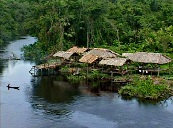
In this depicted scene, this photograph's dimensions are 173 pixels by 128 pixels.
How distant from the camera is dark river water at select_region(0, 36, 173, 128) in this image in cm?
2733

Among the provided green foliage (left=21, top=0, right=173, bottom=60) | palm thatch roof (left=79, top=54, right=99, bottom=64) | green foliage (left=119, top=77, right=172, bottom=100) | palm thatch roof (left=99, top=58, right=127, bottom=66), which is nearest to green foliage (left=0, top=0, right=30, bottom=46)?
green foliage (left=21, top=0, right=173, bottom=60)

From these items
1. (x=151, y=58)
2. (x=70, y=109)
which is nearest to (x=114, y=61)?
(x=151, y=58)

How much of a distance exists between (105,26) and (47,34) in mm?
9781

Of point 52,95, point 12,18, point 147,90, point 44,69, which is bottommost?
point 52,95

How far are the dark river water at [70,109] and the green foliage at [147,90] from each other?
1.13m

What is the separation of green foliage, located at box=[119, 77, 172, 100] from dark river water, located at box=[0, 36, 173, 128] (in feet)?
3.71

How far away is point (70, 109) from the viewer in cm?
3077

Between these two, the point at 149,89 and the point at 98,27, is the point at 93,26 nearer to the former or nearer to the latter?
the point at 98,27

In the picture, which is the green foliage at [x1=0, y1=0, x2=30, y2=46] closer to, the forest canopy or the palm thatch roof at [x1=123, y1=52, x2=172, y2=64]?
the forest canopy

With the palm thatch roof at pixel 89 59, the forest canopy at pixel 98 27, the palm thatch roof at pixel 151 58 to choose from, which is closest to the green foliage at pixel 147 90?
the palm thatch roof at pixel 151 58

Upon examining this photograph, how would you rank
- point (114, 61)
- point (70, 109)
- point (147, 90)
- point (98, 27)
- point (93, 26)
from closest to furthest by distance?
point (70, 109) → point (147, 90) → point (114, 61) → point (93, 26) → point (98, 27)

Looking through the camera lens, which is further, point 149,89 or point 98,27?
point 98,27

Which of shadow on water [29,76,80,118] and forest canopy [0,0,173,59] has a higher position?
forest canopy [0,0,173,59]

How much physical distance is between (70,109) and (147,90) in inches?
309
